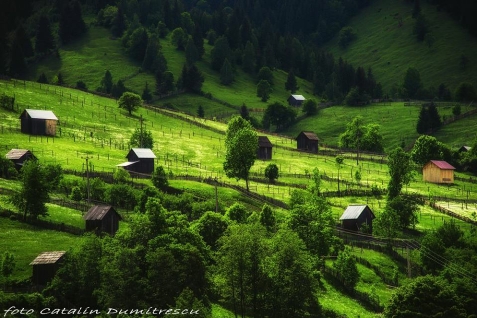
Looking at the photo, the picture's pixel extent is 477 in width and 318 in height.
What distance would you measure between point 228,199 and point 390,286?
28.8 m

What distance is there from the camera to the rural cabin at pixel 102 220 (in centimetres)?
8944

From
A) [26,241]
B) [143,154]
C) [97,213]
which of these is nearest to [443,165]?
[143,154]

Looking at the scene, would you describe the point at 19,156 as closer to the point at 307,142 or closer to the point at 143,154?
the point at 143,154

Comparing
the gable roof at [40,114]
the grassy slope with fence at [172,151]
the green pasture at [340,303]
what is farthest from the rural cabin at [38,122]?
the green pasture at [340,303]

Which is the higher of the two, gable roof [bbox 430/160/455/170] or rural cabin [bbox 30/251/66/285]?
gable roof [bbox 430/160/455/170]

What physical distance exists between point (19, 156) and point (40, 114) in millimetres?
30208

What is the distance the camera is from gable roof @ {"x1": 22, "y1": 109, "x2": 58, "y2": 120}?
142 metres

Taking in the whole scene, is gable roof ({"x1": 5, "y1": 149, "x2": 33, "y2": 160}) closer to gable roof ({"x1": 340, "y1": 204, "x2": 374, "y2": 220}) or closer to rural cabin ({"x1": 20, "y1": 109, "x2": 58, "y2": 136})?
rural cabin ({"x1": 20, "y1": 109, "x2": 58, "y2": 136})

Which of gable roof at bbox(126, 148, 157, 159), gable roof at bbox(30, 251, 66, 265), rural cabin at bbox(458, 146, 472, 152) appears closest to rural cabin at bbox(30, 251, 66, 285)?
gable roof at bbox(30, 251, 66, 265)

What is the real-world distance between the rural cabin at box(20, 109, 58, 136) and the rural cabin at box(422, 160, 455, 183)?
69.3 meters

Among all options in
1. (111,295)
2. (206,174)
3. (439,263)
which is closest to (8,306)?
(111,295)

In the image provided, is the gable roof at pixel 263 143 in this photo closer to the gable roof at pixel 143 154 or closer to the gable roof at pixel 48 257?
the gable roof at pixel 143 154

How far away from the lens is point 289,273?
79500 mm

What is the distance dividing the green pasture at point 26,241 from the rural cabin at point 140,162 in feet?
118
